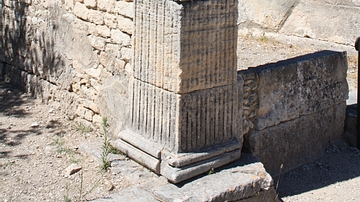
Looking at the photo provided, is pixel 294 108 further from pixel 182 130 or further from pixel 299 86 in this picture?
pixel 182 130

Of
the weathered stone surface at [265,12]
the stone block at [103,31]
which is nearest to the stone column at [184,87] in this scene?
the stone block at [103,31]

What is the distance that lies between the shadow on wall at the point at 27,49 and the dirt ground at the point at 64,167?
0.56ft

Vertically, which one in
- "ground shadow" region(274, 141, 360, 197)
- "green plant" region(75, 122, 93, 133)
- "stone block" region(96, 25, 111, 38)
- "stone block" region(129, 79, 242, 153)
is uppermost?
"stone block" region(96, 25, 111, 38)

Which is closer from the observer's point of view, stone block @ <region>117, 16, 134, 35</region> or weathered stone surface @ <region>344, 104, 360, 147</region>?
stone block @ <region>117, 16, 134, 35</region>

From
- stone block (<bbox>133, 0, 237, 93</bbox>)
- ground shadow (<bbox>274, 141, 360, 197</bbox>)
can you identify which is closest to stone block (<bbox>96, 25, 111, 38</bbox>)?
stone block (<bbox>133, 0, 237, 93</bbox>)

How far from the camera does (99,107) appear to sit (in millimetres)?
5680

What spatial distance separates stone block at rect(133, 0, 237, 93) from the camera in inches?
179

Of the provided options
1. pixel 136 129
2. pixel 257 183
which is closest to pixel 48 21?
pixel 136 129

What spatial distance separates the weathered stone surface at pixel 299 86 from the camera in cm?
549

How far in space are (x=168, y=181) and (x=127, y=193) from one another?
1.04ft

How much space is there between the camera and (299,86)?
227 inches

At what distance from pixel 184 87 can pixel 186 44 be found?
30 cm

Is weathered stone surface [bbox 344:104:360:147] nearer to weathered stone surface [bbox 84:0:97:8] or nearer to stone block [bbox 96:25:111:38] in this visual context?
stone block [bbox 96:25:111:38]

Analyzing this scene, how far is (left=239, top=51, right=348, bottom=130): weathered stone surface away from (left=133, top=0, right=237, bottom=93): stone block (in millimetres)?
479
